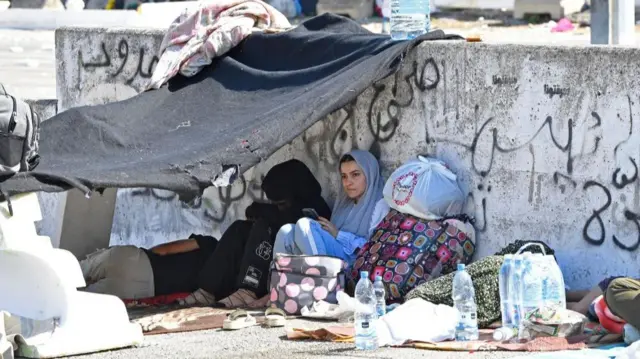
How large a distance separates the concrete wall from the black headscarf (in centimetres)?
16

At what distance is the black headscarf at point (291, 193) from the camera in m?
8.31

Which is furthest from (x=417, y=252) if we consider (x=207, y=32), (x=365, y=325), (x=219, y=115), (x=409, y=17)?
(x=207, y=32)

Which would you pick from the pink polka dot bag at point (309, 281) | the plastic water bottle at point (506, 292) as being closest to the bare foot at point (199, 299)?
the pink polka dot bag at point (309, 281)

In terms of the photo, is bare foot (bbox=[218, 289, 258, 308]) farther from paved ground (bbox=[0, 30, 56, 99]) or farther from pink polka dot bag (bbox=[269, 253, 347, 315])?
paved ground (bbox=[0, 30, 56, 99])

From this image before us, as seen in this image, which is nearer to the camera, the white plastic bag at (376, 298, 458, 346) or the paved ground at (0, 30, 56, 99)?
the white plastic bag at (376, 298, 458, 346)

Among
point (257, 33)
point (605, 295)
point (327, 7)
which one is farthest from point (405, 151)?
point (327, 7)

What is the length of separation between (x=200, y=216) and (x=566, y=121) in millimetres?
2961

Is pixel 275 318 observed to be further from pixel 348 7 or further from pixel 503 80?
pixel 348 7

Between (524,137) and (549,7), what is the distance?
52.9 feet

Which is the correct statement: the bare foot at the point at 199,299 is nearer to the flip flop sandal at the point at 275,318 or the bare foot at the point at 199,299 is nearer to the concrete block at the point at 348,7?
the flip flop sandal at the point at 275,318

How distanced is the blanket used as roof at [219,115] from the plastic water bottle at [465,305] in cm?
131

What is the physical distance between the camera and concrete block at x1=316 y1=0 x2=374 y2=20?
25.1m

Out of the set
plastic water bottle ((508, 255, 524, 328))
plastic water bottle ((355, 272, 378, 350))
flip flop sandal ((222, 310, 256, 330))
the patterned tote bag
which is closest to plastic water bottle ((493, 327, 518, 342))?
plastic water bottle ((508, 255, 524, 328))

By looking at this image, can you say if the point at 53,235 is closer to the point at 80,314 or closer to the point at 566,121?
the point at 80,314
